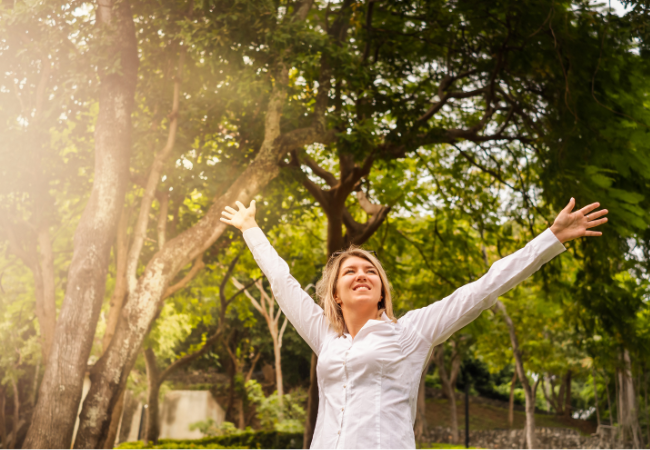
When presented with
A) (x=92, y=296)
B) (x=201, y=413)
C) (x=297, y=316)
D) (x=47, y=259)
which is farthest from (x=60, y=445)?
(x=201, y=413)

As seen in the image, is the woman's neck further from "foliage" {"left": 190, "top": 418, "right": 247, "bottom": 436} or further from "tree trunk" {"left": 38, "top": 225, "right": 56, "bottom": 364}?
"foliage" {"left": 190, "top": 418, "right": 247, "bottom": 436}

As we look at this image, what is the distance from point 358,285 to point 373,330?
0.78ft

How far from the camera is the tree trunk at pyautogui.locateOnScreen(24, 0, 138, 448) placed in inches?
194

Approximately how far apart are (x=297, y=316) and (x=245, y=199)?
417 cm

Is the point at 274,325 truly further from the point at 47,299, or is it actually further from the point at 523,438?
the point at 47,299

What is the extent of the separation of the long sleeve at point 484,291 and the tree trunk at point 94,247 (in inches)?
166

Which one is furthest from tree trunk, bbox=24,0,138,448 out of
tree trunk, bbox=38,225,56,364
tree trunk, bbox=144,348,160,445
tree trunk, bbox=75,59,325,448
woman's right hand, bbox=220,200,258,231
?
tree trunk, bbox=144,348,160,445

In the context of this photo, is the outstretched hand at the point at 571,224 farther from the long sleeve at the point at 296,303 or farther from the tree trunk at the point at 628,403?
the tree trunk at the point at 628,403

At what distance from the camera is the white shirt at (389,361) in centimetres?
192

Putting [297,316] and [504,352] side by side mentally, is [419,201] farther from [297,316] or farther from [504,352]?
[504,352]

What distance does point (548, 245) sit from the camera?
2107 mm

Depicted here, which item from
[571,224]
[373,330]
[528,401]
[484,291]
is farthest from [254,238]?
[528,401]

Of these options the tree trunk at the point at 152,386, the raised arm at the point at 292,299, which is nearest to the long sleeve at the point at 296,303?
the raised arm at the point at 292,299

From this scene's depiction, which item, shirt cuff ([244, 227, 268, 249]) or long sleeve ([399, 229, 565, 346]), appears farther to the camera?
shirt cuff ([244, 227, 268, 249])
